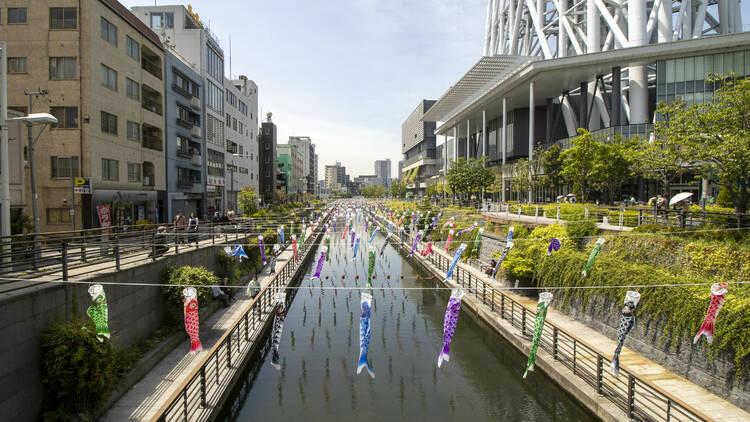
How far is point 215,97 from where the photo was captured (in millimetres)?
49656

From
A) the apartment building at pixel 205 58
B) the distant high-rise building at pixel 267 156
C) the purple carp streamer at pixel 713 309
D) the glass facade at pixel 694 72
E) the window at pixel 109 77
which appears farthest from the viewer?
the distant high-rise building at pixel 267 156

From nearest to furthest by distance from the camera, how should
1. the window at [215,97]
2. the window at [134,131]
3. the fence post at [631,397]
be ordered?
1. the fence post at [631,397]
2. the window at [134,131]
3. the window at [215,97]

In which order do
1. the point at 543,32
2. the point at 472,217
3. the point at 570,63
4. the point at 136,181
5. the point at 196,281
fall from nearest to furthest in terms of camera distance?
the point at 196,281, the point at 136,181, the point at 472,217, the point at 570,63, the point at 543,32

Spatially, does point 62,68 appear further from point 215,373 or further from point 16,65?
point 215,373

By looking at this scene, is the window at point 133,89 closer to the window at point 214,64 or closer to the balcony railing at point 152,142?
the balcony railing at point 152,142

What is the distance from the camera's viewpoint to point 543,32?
71.8m

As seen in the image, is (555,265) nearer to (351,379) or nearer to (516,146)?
(351,379)

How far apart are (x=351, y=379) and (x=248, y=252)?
44.1ft

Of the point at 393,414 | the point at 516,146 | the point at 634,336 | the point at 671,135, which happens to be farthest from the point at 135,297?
the point at 516,146

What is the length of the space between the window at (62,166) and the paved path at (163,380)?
1557cm

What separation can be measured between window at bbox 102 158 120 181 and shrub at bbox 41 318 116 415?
21260 millimetres

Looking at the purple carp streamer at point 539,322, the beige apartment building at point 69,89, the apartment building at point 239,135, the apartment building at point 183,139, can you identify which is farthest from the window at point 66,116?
the purple carp streamer at point 539,322

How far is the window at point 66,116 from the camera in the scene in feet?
81.4

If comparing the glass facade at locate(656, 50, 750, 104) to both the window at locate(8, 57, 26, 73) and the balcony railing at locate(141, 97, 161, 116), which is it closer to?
the balcony railing at locate(141, 97, 161, 116)
